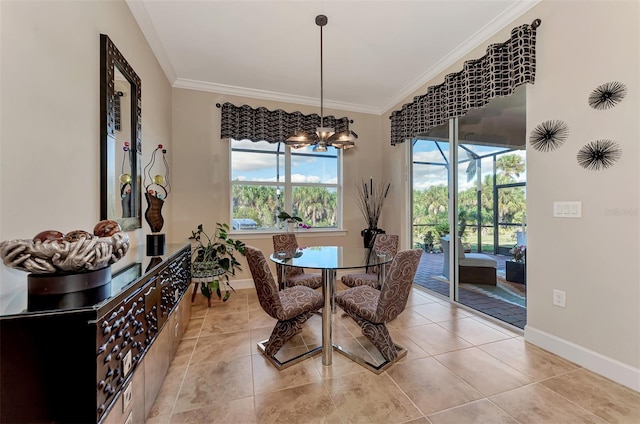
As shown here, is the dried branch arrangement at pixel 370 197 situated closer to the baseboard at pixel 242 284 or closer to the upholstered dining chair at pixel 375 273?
the upholstered dining chair at pixel 375 273

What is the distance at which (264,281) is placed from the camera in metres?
1.94

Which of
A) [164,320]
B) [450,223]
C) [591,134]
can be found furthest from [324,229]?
[591,134]

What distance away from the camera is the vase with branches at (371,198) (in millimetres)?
4586

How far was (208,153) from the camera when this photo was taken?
→ 389 centimetres

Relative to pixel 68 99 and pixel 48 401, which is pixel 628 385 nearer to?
pixel 48 401

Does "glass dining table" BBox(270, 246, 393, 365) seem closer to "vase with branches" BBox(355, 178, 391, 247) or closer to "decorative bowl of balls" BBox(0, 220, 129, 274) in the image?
"decorative bowl of balls" BBox(0, 220, 129, 274)

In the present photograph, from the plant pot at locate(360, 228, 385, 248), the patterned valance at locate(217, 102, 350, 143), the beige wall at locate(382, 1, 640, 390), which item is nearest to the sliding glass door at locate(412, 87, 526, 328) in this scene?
the beige wall at locate(382, 1, 640, 390)

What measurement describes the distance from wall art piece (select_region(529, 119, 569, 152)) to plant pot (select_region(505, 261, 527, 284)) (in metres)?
1.16

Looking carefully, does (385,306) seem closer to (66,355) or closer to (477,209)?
(66,355)

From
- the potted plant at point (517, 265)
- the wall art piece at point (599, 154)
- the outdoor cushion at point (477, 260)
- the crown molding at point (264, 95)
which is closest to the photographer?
the wall art piece at point (599, 154)

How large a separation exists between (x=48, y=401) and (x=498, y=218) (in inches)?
139

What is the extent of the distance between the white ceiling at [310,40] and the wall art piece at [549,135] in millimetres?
1077

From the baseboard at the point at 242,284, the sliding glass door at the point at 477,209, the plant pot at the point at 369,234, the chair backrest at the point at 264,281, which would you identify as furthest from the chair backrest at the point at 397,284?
the baseboard at the point at 242,284

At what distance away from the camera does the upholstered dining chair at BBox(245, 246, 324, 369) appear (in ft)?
6.35
